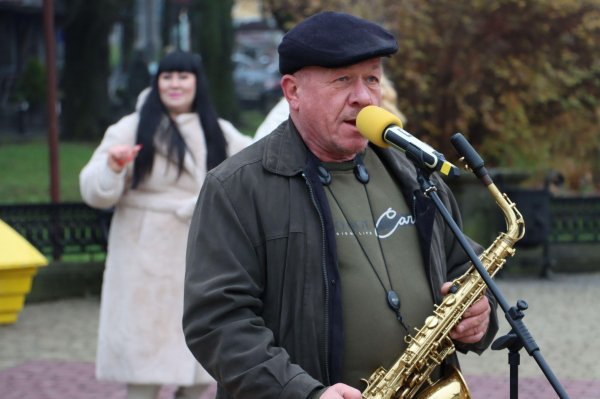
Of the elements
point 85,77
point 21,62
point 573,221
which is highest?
point 85,77

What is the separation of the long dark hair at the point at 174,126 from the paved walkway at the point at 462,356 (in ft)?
6.21

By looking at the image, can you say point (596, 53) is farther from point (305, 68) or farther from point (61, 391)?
point (305, 68)

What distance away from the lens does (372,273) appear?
261cm

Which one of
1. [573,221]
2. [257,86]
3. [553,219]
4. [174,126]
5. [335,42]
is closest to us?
[335,42]

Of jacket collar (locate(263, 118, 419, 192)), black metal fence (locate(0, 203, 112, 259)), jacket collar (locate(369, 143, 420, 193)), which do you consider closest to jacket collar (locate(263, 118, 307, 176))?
jacket collar (locate(263, 118, 419, 192))

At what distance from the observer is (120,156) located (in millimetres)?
4676

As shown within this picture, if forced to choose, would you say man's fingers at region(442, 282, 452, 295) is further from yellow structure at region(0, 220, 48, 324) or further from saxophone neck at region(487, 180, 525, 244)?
yellow structure at region(0, 220, 48, 324)

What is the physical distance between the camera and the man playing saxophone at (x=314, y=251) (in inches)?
94.0

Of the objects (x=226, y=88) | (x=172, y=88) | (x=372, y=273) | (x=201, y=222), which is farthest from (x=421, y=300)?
(x=226, y=88)

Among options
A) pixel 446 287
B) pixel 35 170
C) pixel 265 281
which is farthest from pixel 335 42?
pixel 35 170

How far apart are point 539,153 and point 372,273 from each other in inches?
415

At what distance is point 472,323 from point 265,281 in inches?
28.1

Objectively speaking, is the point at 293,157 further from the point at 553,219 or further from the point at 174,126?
the point at 553,219

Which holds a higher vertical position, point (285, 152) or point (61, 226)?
point (285, 152)
